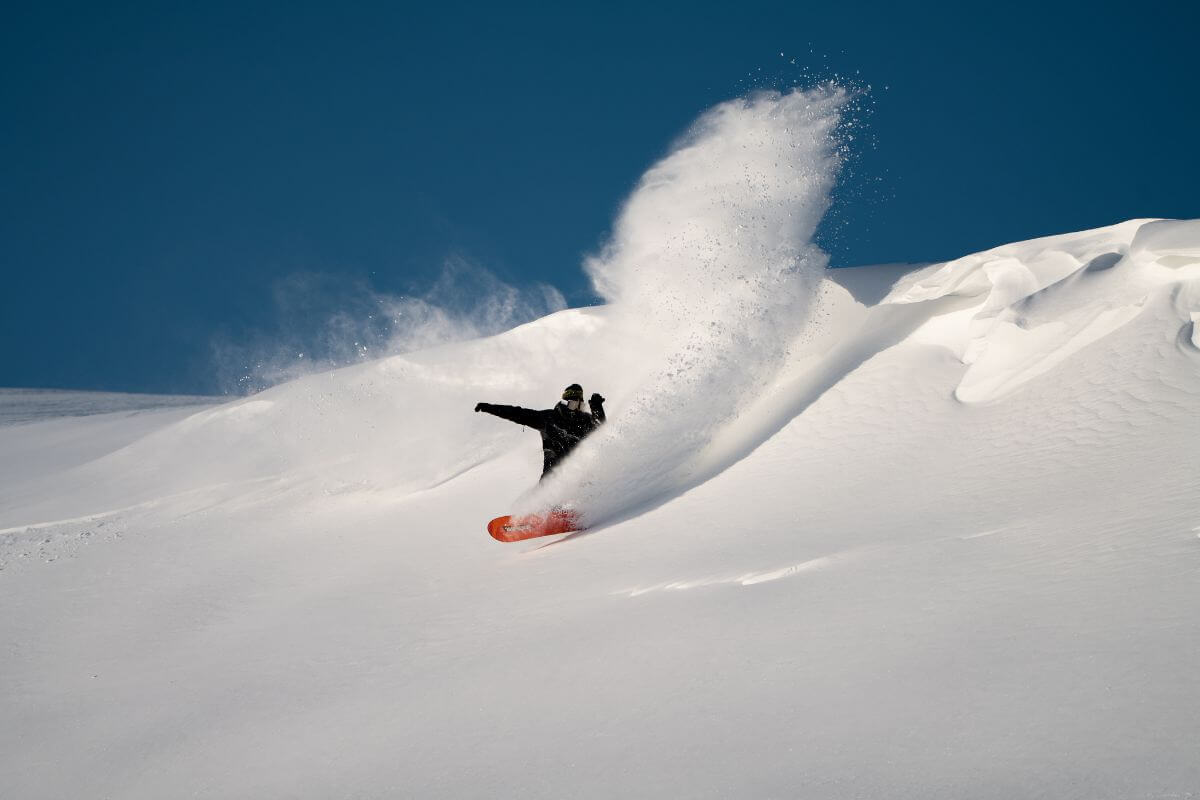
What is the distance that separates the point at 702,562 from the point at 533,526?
2.15m

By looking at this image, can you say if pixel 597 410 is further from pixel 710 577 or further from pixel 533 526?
pixel 710 577

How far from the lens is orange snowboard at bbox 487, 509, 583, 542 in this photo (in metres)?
7.39

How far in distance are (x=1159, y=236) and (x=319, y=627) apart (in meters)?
8.53

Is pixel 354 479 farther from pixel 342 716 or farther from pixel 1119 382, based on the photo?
pixel 1119 382

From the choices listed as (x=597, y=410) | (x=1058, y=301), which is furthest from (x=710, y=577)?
(x=1058, y=301)

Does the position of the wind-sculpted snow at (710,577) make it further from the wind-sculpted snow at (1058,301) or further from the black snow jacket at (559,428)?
the black snow jacket at (559,428)

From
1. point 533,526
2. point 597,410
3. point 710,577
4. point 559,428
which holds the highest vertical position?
point 597,410

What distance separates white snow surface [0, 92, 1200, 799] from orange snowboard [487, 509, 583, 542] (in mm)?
169

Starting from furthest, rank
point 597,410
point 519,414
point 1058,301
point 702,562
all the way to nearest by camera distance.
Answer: point 1058,301 → point 597,410 → point 519,414 → point 702,562

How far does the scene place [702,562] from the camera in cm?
564

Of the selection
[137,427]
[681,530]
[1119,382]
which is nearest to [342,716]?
[681,530]

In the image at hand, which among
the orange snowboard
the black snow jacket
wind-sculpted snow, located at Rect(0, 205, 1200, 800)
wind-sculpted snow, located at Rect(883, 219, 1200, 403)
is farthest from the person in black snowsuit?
wind-sculpted snow, located at Rect(883, 219, 1200, 403)

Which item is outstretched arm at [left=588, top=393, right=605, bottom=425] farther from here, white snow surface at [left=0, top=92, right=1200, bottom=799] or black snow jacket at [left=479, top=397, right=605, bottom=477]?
white snow surface at [left=0, top=92, right=1200, bottom=799]

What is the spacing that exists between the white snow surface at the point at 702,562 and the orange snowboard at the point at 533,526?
0.17 m
